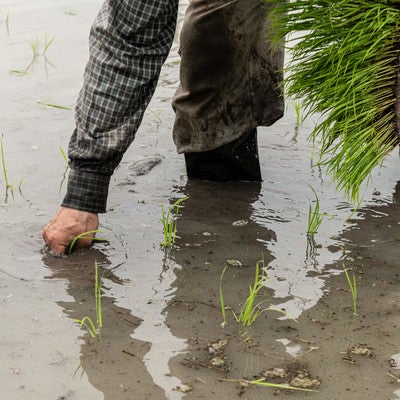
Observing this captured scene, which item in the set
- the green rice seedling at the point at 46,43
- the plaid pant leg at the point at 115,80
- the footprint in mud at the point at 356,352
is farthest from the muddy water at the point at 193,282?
the green rice seedling at the point at 46,43

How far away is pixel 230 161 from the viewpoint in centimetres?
326

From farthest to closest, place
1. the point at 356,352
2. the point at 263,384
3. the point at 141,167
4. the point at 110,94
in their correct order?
the point at 141,167, the point at 110,94, the point at 356,352, the point at 263,384

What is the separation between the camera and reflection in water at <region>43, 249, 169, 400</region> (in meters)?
2.07

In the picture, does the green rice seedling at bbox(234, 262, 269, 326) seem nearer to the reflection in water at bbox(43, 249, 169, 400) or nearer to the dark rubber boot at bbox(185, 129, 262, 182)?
the reflection in water at bbox(43, 249, 169, 400)

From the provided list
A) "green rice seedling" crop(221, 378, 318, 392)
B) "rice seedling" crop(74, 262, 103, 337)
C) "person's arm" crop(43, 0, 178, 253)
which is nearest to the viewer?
"green rice seedling" crop(221, 378, 318, 392)

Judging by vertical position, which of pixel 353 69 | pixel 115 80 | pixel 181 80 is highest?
pixel 353 69

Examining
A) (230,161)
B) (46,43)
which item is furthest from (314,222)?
(46,43)

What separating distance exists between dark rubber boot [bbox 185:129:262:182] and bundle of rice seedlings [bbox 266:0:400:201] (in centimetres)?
75

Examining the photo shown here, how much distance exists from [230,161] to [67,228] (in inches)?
31.6

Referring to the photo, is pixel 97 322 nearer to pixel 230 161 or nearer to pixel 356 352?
pixel 356 352

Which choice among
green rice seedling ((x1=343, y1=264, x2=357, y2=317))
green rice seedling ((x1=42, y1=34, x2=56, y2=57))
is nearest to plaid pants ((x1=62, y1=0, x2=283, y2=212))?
green rice seedling ((x1=343, y1=264, x2=357, y2=317))

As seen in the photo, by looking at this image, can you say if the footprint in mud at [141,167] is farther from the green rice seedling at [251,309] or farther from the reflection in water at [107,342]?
the green rice seedling at [251,309]

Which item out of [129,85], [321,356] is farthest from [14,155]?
[321,356]

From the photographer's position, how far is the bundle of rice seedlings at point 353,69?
2.30 metres
